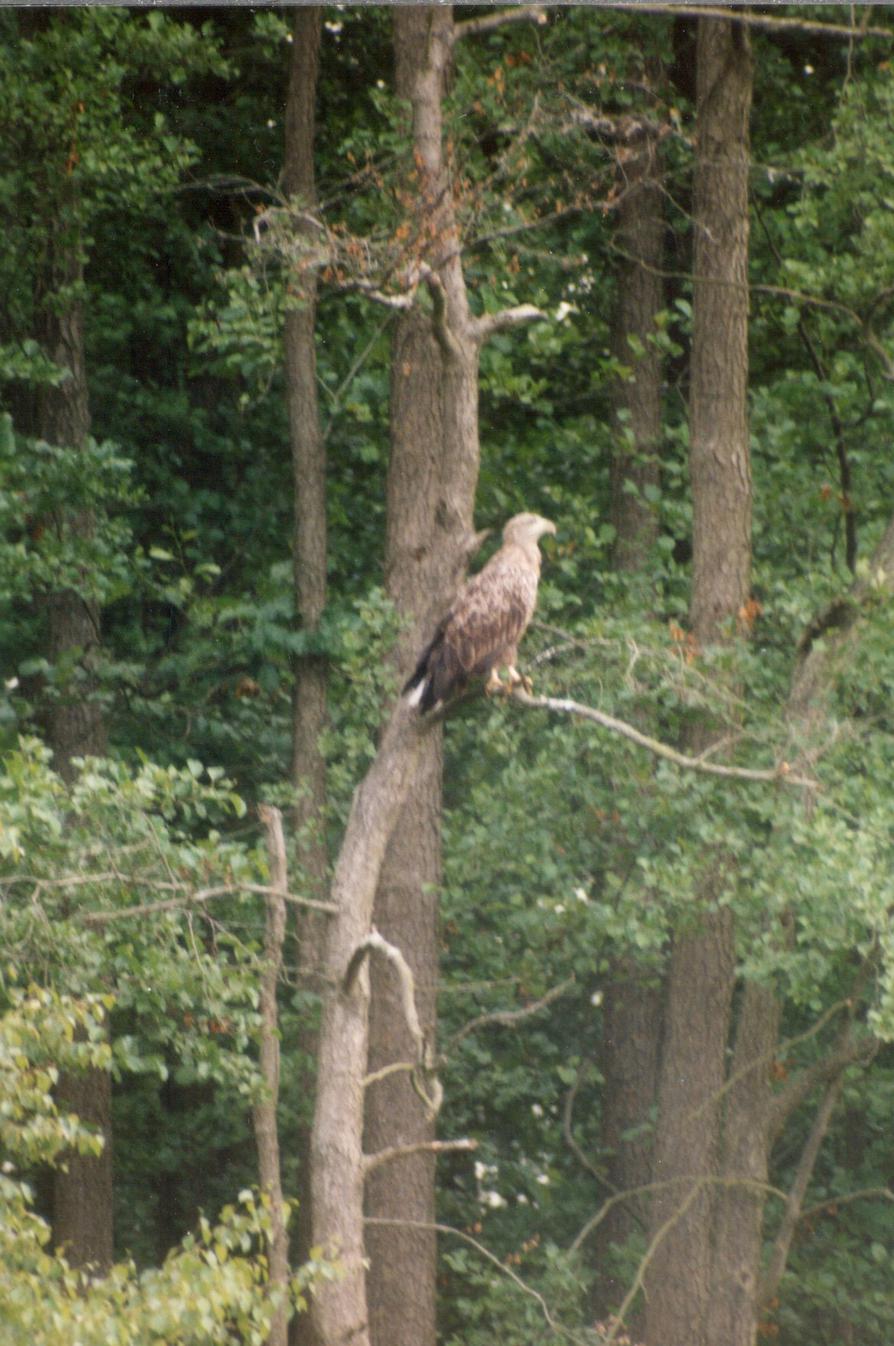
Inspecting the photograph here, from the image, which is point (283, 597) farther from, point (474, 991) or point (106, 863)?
point (106, 863)

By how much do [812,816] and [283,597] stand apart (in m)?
3.50

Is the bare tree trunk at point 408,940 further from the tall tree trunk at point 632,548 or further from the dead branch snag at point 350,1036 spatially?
the dead branch snag at point 350,1036

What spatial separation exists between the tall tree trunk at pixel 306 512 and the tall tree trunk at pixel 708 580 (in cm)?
177

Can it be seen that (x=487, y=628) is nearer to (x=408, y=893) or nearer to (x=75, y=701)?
(x=408, y=893)

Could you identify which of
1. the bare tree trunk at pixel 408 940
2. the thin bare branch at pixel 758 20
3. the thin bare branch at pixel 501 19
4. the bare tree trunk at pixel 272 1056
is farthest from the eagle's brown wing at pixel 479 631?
the thin bare branch at pixel 758 20

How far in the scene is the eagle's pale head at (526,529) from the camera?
770cm

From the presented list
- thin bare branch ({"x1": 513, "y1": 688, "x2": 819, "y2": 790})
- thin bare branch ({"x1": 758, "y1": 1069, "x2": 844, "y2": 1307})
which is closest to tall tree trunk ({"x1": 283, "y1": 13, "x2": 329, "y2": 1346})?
thin bare branch ({"x1": 758, "y1": 1069, "x2": 844, "y2": 1307})

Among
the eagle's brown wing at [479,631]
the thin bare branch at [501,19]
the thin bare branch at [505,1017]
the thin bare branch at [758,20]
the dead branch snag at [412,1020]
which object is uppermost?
the thin bare branch at [758,20]

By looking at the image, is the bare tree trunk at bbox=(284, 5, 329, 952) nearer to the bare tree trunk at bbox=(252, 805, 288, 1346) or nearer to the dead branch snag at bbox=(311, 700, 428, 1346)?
the bare tree trunk at bbox=(252, 805, 288, 1346)

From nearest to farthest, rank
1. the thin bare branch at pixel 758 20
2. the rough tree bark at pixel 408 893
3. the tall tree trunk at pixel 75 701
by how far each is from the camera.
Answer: the thin bare branch at pixel 758 20 → the rough tree bark at pixel 408 893 → the tall tree trunk at pixel 75 701

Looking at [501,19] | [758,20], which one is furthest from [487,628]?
[758,20]

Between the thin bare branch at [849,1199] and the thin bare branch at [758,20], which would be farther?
the thin bare branch at [849,1199]

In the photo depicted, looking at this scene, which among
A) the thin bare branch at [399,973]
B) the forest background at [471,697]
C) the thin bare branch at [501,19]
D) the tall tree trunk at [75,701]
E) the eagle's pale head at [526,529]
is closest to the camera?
the thin bare branch at [399,973]

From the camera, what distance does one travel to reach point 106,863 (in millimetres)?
6758
